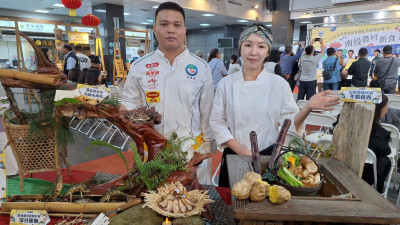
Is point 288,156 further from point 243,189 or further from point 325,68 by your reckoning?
point 325,68

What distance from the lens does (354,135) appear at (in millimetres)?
1228

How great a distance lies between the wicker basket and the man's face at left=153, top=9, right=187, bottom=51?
846 millimetres

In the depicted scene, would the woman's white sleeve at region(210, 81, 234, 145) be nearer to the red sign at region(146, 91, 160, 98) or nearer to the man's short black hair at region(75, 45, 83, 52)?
the red sign at region(146, 91, 160, 98)

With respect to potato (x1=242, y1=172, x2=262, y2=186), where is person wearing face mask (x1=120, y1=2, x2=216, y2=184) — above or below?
above

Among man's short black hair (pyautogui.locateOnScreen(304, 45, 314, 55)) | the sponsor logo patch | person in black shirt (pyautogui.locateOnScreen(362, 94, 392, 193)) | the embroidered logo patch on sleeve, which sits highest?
man's short black hair (pyautogui.locateOnScreen(304, 45, 314, 55))

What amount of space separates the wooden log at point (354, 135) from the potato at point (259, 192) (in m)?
0.54

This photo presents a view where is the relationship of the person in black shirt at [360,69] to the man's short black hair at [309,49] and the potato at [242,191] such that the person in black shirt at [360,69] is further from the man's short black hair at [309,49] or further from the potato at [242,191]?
the potato at [242,191]

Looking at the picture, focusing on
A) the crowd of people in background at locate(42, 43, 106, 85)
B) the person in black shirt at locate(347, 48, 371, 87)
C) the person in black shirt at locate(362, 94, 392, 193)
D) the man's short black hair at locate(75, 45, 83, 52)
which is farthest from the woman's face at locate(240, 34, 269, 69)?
the man's short black hair at locate(75, 45, 83, 52)

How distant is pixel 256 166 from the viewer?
1184 millimetres

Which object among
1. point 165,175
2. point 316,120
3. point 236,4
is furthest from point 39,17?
point 165,175

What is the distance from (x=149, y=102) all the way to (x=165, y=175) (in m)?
0.67

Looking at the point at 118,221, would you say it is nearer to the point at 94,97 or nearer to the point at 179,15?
the point at 94,97

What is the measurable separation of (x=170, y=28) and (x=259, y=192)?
112 cm

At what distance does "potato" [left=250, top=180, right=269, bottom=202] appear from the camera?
0.90m
